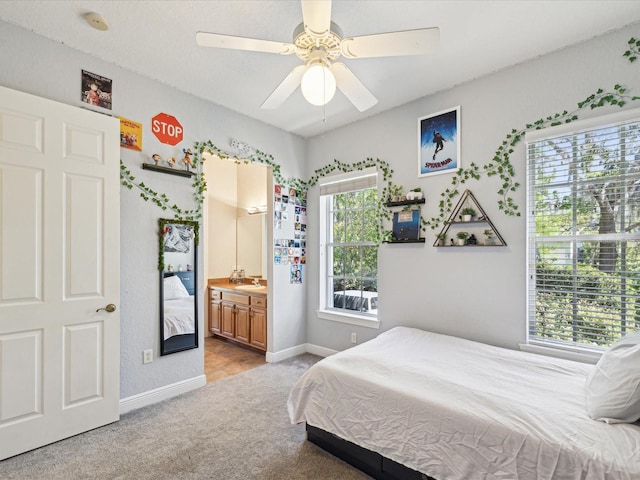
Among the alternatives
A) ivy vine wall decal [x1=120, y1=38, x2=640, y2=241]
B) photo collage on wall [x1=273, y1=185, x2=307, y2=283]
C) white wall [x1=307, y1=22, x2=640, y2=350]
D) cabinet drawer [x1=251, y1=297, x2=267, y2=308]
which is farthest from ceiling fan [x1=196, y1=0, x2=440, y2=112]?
cabinet drawer [x1=251, y1=297, x2=267, y2=308]

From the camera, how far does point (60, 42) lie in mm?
2336

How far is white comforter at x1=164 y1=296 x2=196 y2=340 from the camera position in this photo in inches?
115

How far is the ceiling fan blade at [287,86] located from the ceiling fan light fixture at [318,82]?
0.55ft

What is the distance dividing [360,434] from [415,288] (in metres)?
1.65

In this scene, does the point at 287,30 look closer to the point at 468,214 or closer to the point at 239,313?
the point at 468,214

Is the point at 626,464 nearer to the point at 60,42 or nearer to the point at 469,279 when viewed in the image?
the point at 469,279

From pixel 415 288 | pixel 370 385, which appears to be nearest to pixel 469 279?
pixel 415 288

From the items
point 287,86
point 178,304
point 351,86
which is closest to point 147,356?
point 178,304

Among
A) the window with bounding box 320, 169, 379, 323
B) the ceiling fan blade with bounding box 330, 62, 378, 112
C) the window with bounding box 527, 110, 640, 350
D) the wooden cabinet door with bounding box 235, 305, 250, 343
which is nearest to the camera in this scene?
the ceiling fan blade with bounding box 330, 62, 378, 112

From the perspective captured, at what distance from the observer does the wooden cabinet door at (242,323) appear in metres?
4.30

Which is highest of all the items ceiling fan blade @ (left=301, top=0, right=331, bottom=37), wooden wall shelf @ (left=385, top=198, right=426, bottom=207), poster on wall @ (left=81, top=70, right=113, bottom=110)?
poster on wall @ (left=81, top=70, right=113, bottom=110)

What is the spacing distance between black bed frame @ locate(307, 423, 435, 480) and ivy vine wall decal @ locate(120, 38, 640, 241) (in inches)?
77.6

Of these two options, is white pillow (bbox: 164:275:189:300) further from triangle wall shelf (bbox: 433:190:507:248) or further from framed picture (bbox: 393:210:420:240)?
triangle wall shelf (bbox: 433:190:507:248)

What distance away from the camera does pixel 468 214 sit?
9.30 ft
